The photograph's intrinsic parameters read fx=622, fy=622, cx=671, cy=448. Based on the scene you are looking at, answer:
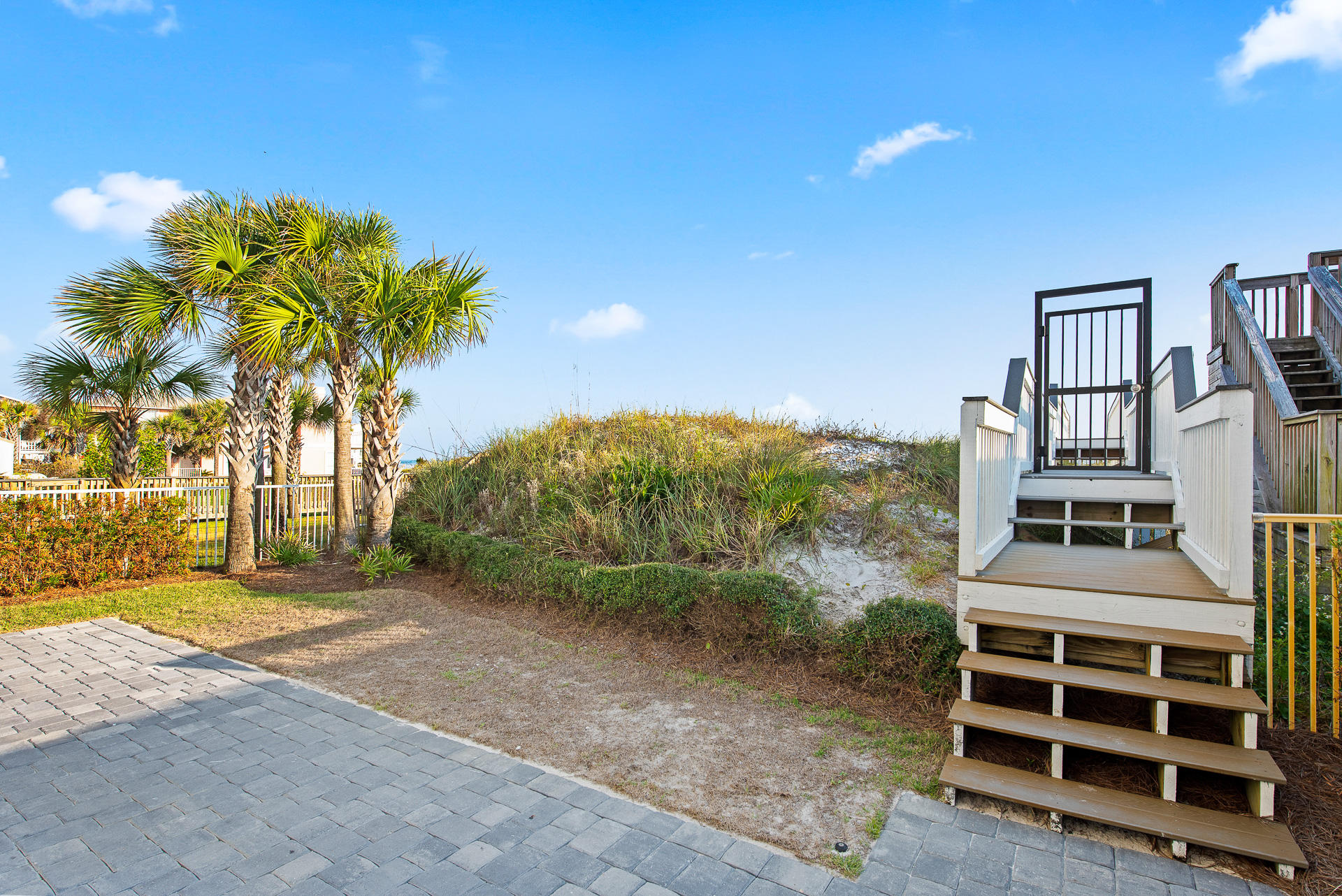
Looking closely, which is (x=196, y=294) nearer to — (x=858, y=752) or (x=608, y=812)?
(x=608, y=812)

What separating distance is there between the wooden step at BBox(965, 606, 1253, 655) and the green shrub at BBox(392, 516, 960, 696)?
58cm

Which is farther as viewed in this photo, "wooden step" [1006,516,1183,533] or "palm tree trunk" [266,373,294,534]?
"palm tree trunk" [266,373,294,534]

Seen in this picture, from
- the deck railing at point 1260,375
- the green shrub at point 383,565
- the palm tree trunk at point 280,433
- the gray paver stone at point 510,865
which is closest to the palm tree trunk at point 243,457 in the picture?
the palm tree trunk at point 280,433

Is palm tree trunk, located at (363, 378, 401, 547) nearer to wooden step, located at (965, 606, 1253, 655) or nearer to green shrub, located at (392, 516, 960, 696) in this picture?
green shrub, located at (392, 516, 960, 696)

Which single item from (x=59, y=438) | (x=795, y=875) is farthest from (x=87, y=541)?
(x=59, y=438)

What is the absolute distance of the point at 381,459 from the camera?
28.6 feet

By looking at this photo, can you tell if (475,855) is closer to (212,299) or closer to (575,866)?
(575,866)

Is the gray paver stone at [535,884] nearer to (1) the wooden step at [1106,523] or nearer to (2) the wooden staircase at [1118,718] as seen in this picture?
(2) the wooden staircase at [1118,718]

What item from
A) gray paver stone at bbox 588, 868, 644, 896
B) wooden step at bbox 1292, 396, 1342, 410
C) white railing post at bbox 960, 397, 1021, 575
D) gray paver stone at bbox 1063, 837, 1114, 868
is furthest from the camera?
wooden step at bbox 1292, 396, 1342, 410

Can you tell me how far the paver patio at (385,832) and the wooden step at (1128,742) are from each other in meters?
0.42

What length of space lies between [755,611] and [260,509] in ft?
30.0

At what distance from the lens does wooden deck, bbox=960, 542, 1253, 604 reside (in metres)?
3.49

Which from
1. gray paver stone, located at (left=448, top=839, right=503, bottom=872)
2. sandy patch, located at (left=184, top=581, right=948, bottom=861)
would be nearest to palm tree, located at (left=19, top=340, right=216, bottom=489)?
sandy patch, located at (left=184, top=581, right=948, bottom=861)

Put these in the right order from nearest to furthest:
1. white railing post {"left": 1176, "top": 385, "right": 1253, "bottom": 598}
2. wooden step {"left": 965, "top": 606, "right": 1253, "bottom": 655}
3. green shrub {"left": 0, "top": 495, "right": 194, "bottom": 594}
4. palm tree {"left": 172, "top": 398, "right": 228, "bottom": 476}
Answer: wooden step {"left": 965, "top": 606, "right": 1253, "bottom": 655}
white railing post {"left": 1176, "top": 385, "right": 1253, "bottom": 598}
green shrub {"left": 0, "top": 495, "right": 194, "bottom": 594}
palm tree {"left": 172, "top": 398, "right": 228, "bottom": 476}
